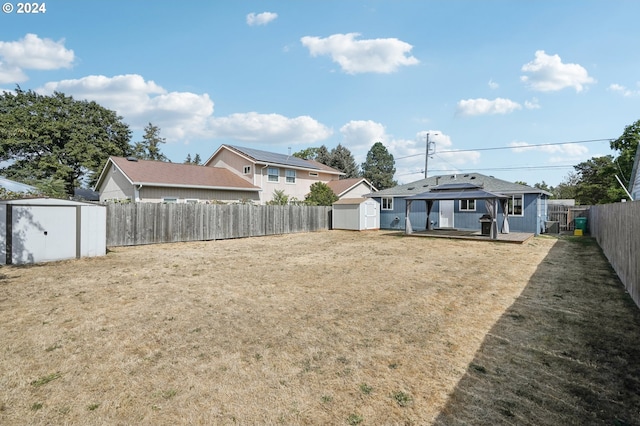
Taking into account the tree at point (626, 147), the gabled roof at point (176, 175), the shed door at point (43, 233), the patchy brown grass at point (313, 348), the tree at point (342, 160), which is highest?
the tree at point (342, 160)

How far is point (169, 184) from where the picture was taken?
17938 millimetres

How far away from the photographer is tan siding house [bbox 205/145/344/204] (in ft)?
74.0

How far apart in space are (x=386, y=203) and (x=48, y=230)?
18798 mm

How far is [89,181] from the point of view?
31203mm

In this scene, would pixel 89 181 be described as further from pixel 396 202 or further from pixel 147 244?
pixel 396 202

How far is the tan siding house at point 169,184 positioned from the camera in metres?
17.8

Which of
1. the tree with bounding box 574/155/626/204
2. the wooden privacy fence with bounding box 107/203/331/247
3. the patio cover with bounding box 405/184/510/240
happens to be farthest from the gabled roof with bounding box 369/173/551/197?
the tree with bounding box 574/155/626/204

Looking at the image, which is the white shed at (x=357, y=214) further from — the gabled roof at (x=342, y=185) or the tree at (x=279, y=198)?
the gabled roof at (x=342, y=185)

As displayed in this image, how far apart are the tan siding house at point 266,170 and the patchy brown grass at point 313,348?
51.7ft

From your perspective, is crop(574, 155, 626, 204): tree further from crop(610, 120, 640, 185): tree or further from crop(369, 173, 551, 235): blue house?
crop(369, 173, 551, 235): blue house

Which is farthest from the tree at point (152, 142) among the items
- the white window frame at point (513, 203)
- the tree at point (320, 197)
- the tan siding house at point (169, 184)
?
the white window frame at point (513, 203)

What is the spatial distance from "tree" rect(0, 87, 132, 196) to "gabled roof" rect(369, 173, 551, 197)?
2837cm

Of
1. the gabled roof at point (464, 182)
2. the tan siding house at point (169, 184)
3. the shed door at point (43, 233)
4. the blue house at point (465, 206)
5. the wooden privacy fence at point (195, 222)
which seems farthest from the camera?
the tan siding house at point (169, 184)

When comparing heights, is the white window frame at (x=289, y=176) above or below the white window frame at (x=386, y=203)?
above
